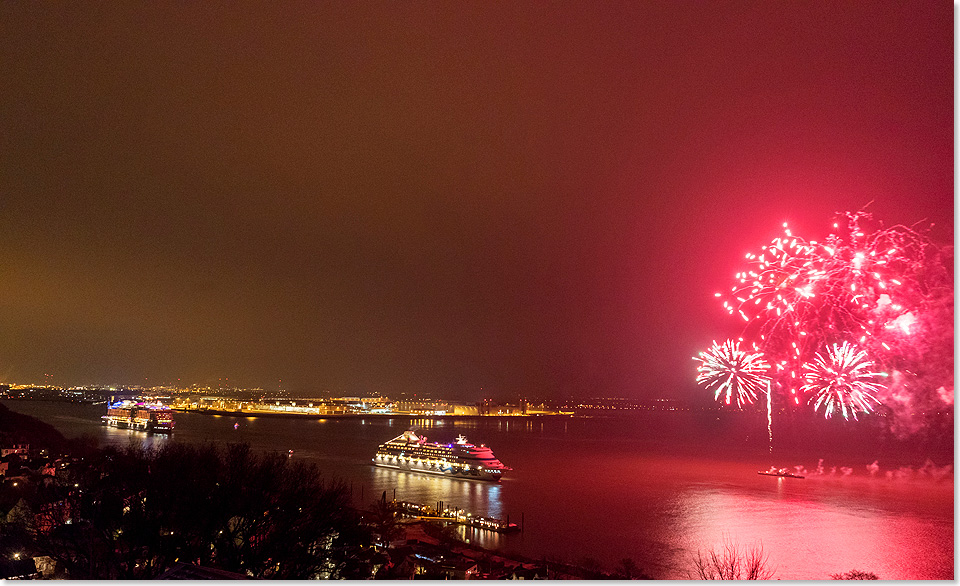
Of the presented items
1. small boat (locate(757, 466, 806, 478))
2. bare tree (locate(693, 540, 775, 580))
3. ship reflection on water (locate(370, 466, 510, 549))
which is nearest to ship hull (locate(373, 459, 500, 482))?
ship reflection on water (locate(370, 466, 510, 549))

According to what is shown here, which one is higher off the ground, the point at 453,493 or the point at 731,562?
the point at 731,562

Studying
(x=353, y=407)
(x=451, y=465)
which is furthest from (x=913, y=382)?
(x=353, y=407)

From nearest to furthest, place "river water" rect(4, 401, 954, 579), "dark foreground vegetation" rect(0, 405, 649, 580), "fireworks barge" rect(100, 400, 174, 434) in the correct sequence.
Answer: "dark foreground vegetation" rect(0, 405, 649, 580) → "river water" rect(4, 401, 954, 579) → "fireworks barge" rect(100, 400, 174, 434)

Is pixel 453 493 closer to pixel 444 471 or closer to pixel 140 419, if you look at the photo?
pixel 444 471

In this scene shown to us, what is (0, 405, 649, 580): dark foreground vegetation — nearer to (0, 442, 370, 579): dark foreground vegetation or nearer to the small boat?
(0, 442, 370, 579): dark foreground vegetation

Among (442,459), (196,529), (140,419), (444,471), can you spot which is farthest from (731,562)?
(140,419)

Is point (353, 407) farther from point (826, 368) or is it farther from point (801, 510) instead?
point (826, 368)

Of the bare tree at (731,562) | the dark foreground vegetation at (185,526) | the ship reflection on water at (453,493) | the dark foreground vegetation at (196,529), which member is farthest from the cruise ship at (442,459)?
the dark foreground vegetation at (185,526)
